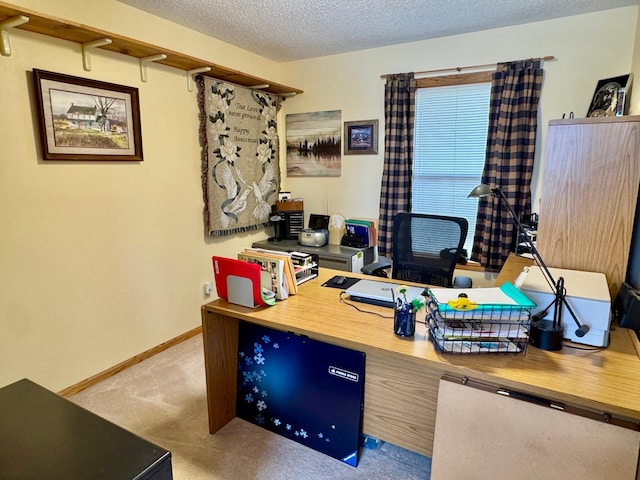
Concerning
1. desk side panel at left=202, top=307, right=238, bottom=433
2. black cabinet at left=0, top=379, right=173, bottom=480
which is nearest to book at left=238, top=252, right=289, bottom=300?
desk side panel at left=202, top=307, right=238, bottom=433

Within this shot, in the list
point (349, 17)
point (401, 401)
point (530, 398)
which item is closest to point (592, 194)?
point (530, 398)

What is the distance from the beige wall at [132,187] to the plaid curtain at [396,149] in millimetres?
152

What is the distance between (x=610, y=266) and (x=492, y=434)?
95cm

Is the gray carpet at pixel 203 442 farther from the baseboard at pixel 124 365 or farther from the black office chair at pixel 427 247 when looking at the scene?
the black office chair at pixel 427 247

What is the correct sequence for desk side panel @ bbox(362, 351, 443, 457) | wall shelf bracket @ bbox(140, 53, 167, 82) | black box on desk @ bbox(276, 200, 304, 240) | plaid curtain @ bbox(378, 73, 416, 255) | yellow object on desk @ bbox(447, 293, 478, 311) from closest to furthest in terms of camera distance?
1. yellow object on desk @ bbox(447, 293, 478, 311)
2. desk side panel @ bbox(362, 351, 443, 457)
3. wall shelf bracket @ bbox(140, 53, 167, 82)
4. plaid curtain @ bbox(378, 73, 416, 255)
5. black box on desk @ bbox(276, 200, 304, 240)

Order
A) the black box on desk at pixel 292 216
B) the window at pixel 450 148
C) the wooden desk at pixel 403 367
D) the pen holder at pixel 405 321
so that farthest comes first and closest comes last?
the black box on desk at pixel 292 216
the window at pixel 450 148
the pen holder at pixel 405 321
the wooden desk at pixel 403 367

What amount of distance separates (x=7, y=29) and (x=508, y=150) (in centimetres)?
326

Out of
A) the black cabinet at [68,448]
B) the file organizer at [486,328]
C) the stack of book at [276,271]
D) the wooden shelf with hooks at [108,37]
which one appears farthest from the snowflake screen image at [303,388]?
the wooden shelf with hooks at [108,37]

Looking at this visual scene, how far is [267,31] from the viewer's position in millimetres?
2939

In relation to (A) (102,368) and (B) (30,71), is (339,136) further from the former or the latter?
(A) (102,368)

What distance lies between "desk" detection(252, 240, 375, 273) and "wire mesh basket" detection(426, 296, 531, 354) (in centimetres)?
198

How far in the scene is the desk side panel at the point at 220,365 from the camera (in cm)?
193

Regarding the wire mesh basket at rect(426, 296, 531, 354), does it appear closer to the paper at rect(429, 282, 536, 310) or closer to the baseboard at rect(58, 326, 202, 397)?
the paper at rect(429, 282, 536, 310)

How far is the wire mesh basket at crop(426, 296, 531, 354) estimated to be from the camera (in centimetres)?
132
